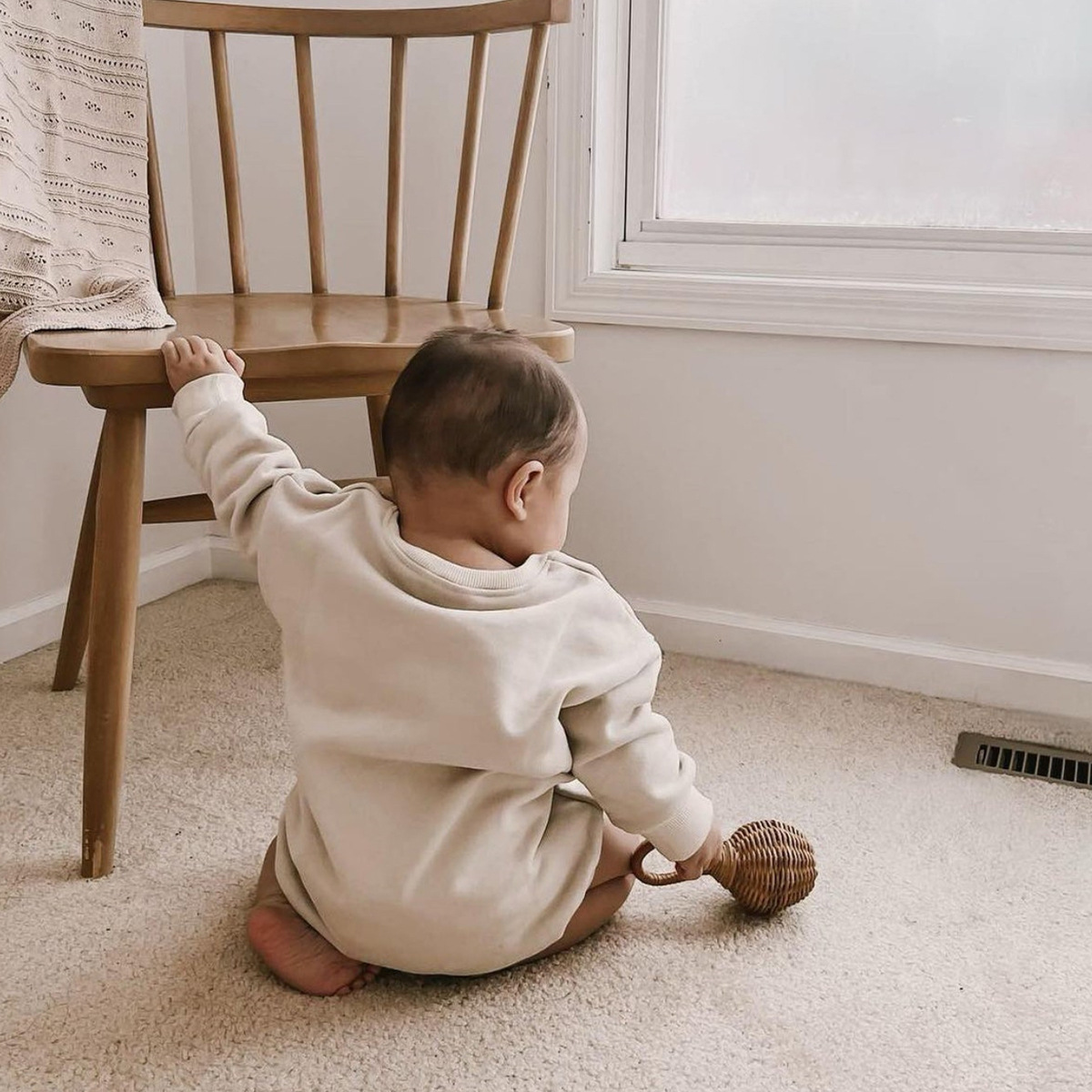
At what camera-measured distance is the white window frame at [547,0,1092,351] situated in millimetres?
1542

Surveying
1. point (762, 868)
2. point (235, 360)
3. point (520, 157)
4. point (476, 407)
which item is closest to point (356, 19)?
point (520, 157)

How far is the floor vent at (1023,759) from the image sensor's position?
1407mm

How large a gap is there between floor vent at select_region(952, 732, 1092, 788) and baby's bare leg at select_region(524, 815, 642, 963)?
550 millimetres

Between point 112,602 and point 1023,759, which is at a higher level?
point 112,602

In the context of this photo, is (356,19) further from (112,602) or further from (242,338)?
(112,602)

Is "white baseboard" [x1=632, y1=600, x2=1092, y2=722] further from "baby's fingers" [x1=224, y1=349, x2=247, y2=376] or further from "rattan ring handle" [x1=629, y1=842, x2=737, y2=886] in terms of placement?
"baby's fingers" [x1=224, y1=349, x2=247, y2=376]

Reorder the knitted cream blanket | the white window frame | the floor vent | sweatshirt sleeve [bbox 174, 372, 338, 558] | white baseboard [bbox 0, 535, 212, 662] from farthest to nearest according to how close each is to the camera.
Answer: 1. white baseboard [bbox 0, 535, 212, 662]
2. the white window frame
3. the floor vent
4. the knitted cream blanket
5. sweatshirt sleeve [bbox 174, 372, 338, 558]

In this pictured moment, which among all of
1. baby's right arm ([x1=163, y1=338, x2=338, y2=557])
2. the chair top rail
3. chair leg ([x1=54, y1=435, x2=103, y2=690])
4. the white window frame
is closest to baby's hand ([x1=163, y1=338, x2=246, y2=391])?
baby's right arm ([x1=163, y1=338, x2=338, y2=557])

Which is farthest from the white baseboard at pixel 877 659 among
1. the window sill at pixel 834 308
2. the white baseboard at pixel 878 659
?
the window sill at pixel 834 308

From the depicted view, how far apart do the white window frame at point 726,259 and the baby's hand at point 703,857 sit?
804mm

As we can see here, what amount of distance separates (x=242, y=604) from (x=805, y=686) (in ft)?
2.86

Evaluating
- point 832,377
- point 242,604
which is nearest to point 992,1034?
point 832,377

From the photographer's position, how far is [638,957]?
104 centimetres

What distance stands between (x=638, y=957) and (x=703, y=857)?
0.35 feet
